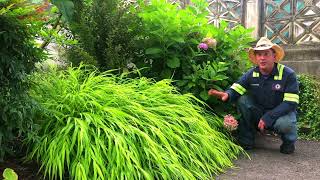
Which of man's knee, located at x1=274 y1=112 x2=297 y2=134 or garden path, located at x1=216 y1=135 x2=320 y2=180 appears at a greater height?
man's knee, located at x1=274 y1=112 x2=297 y2=134

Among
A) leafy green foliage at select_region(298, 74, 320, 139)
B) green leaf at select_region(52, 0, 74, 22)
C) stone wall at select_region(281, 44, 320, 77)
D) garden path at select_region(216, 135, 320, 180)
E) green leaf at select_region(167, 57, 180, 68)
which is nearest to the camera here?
green leaf at select_region(52, 0, 74, 22)

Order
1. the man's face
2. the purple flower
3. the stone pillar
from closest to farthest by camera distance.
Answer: the man's face → the purple flower → the stone pillar

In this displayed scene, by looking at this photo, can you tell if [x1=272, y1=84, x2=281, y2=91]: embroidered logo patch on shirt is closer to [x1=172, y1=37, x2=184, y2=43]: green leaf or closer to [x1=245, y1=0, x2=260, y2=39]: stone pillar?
[x1=172, y1=37, x2=184, y2=43]: green leaf

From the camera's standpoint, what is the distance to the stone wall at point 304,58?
578 cm

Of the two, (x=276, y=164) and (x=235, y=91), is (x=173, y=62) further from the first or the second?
(x=276, y=164)

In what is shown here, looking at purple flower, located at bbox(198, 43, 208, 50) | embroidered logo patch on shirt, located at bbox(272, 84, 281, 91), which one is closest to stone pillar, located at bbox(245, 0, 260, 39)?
purple flower, located at bbox(198, 43, 208, 50)

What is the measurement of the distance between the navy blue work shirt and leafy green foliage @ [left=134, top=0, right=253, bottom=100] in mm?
233

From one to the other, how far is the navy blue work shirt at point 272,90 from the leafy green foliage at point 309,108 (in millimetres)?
1195

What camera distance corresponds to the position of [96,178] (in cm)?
267

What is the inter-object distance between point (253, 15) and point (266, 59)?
2.46m

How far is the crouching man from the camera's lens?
409cm

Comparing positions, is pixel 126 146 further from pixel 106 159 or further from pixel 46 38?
pixel 46 38

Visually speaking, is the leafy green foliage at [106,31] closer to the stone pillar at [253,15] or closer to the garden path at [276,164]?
the garden path at [276,164]

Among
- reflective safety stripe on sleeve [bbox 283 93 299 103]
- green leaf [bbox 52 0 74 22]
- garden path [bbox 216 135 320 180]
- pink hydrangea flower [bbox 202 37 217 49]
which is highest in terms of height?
green leaf [bbox 52 0 74 22]
